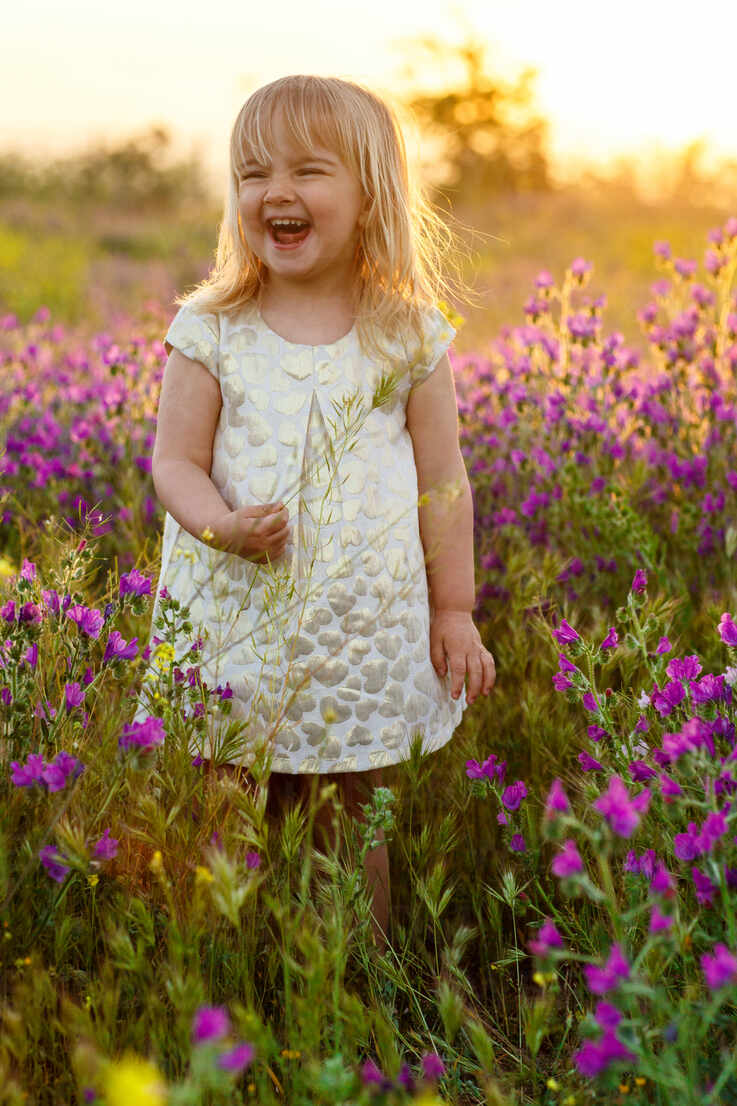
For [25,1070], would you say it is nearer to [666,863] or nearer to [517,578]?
[666,863]

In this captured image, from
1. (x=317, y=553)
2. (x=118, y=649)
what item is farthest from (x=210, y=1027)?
(x=317, y=553)

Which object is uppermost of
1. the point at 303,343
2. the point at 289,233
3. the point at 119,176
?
the point at 119,176

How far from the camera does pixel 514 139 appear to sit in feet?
74.1

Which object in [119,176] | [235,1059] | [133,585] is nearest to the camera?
[235,1059]

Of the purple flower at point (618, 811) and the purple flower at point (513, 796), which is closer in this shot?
the purple flower at point (618, 811)

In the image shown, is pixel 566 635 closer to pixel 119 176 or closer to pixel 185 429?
pixel 185 429

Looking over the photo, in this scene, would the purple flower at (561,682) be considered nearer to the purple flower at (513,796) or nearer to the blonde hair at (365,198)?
the purple flower at (513,796)

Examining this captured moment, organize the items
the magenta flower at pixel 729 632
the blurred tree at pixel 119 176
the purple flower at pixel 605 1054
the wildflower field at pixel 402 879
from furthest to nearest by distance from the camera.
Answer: the blurred tree at pixel 119 176, the magenta flower at pixel 729 632, the wildflower field at pixel 402 879, the purple flower at pixel 605 1054

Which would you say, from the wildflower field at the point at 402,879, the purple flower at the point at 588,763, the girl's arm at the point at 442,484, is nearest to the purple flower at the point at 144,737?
the wildflower field at the point at 402,879

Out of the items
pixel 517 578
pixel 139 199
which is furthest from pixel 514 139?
pixel 517 578

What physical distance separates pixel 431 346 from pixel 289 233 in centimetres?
37

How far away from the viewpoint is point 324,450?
219 centimetres

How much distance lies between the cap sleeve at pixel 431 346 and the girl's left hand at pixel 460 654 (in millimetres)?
502

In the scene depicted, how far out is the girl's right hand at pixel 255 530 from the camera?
201 cm
